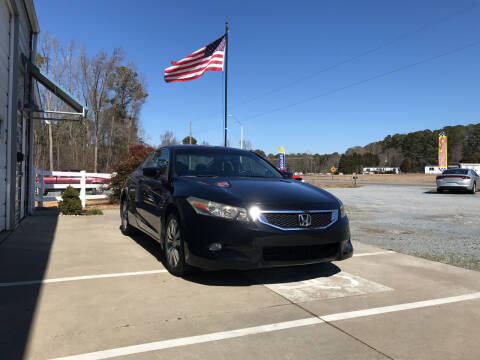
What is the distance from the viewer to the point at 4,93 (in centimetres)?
681

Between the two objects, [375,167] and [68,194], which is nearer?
[68,194]

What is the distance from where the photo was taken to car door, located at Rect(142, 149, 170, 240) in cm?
470

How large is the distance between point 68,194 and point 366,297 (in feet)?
28.2

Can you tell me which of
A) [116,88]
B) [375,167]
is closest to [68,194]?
[116,88]

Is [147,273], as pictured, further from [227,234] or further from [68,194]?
[68,194]

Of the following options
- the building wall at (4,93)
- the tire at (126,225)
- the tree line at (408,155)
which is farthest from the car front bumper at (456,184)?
the tree line at (408,155)

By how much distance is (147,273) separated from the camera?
4414 millimetres

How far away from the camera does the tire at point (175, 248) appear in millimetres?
3996

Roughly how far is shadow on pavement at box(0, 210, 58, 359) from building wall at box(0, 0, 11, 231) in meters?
0.69

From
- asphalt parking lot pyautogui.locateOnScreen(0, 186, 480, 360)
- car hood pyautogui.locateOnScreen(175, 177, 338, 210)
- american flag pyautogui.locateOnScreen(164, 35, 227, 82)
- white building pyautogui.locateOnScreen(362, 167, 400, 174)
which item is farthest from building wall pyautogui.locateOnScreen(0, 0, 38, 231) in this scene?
white building pyautogui.locateOnScreen(362, 167, 400, 174)

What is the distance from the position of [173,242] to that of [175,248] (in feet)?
0.27

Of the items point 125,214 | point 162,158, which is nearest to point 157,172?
point 162,158

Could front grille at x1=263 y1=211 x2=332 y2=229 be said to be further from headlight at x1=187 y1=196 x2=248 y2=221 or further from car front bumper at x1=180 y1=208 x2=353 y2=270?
headlight at x1=187 y1=196 x2=248 y2=221

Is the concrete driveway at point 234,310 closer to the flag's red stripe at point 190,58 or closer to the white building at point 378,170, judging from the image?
the flag's red stripe at point 190,58
